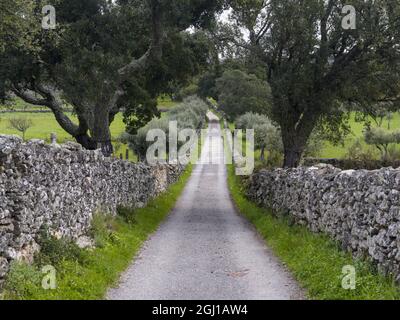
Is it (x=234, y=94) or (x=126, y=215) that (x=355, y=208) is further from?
(x=234, y=94)

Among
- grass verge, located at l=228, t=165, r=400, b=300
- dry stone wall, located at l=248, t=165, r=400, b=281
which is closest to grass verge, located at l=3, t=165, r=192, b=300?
grass verge, located at l=228, t=165, r=400, b=300

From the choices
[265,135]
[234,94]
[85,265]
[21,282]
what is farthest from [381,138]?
[21,282]

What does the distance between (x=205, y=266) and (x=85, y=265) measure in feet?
10.9

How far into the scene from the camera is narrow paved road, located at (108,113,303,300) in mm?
11219

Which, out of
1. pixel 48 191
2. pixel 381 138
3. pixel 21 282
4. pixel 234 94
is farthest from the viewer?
pixel 234 94

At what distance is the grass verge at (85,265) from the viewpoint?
31.2ft

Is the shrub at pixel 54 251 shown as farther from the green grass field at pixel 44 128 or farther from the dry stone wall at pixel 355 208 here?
the green grass field at pixel 44 128

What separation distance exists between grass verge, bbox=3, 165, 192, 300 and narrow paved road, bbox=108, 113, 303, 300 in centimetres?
40

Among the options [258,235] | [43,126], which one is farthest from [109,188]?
[43,126]

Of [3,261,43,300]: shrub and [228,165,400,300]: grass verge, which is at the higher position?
[3,261,43,300]: shrub

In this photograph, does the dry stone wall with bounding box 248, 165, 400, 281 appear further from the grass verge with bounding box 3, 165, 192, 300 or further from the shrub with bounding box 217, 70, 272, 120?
the shrub with bounding box 217, 70, 272, 120

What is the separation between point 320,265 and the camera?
1231 cm

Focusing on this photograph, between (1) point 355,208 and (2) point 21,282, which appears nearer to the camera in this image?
(2) point 21,282

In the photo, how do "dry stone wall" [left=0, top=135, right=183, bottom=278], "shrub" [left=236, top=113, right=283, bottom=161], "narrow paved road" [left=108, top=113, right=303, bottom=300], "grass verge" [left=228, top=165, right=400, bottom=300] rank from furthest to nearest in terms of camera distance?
"shrub" [left=236, top=113, right=283, bottom=161]
"narrow paved road" [left=108, top=113, right=303, bottom=300]
"dry stone wall" [left=0, top=135, right=183, bottom=278]
"grass verge" [left=228, top=165, right=400, bottom=300]
